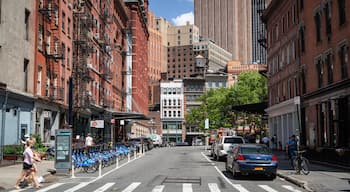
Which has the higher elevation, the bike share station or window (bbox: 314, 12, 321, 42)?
window (bbox: 314, 12, 321, 42)

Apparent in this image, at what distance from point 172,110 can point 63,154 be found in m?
105

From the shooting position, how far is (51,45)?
37.0 m

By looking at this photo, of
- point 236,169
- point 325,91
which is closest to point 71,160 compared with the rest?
point 236,169

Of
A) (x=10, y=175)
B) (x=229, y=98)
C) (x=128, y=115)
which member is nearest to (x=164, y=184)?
(x=10, y=175)

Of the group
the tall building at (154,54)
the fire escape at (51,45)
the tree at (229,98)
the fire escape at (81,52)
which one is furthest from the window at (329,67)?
the tall building at (154,54)

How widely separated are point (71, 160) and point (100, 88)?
33.7 meters

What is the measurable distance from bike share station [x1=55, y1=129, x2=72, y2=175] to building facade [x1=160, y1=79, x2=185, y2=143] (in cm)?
10459

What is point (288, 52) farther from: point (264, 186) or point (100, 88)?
point (264, 186)

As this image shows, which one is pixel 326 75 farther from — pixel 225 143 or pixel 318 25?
pixel 225 143

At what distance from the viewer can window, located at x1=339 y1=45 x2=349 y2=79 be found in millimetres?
28309

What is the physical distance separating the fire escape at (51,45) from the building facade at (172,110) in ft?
292

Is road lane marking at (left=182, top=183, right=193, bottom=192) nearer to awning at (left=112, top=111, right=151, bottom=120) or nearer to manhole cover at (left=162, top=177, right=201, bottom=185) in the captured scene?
manhole cover at (left=162, top=177, right=201, bottom=185)

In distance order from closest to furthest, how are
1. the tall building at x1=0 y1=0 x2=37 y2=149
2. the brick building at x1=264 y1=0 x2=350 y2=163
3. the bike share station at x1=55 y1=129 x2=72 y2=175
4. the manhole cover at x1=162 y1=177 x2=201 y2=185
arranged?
1. the manhole cover at x1=162 y1=177 x2=201 y2=185
2. the bike share station at x1=55 y1=129 x2=72 y2=175
3. the tall building at x1=0 y1=0 x2=37 y2=149
4. the brick building at x1=264 y1=0 x2=350 y2=163

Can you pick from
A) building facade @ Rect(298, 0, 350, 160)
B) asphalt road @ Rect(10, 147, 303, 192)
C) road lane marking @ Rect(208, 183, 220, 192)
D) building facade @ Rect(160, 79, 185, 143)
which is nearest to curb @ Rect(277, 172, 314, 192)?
asphalt road @ Rect(10, 147, 303, 192)
